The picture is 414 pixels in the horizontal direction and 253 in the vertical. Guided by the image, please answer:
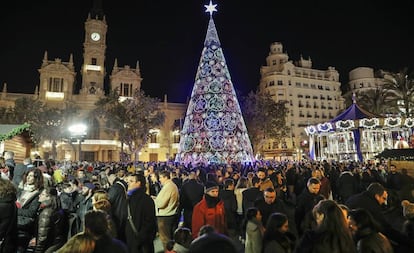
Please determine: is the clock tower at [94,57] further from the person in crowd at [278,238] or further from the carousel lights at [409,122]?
the person in crowd at [278,238]

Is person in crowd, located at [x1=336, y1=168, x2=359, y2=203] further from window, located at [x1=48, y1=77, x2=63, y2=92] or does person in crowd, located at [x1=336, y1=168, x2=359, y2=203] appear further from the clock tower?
window, located at [x1=48, y1=77, x2=63, y2=92]

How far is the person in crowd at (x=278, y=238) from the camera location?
10.6 ft

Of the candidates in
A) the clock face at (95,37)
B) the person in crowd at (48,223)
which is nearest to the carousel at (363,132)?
the person in crowd at (48,223)

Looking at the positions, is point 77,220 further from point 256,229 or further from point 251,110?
point 251,110

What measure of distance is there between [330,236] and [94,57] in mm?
51224

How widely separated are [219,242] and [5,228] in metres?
3.14

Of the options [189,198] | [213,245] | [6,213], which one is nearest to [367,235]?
[213,245]

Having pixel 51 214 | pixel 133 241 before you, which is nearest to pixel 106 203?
pixel 133 241

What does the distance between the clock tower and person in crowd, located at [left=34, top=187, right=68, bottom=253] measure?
43.8 m

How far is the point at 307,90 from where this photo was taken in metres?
62.1

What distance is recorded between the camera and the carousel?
22562 millimetres

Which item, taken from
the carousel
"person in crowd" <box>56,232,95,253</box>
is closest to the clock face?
the carousel

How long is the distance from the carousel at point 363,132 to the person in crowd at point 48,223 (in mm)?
23317

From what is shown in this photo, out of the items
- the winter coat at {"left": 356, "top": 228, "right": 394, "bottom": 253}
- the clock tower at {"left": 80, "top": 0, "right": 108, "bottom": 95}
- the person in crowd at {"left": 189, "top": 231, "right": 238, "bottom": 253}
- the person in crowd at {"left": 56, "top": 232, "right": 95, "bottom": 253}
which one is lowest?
the winter coat at {"left": 356, "top": 228, "right": 394, "bottom": 253}
